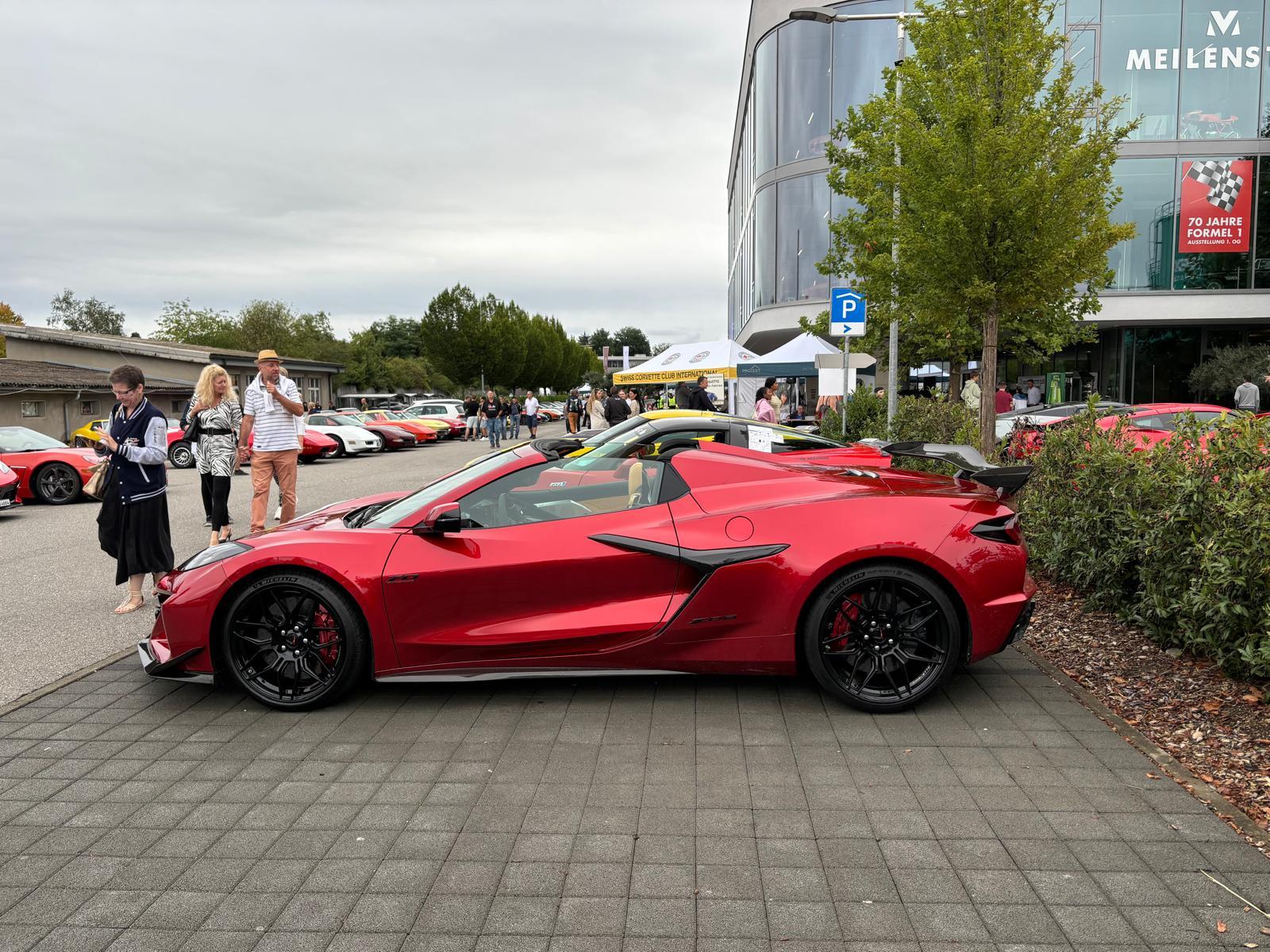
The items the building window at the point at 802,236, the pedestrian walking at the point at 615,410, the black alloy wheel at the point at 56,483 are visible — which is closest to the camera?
the black alloy wheel at the point at 56,483

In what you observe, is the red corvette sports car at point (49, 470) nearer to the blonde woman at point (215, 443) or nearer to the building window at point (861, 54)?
the blonde woman at point (215, 443)

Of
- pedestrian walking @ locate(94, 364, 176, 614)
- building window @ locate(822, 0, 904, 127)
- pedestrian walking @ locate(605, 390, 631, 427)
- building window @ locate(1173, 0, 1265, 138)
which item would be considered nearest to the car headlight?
pedestrian walking @ locate(94, 364, 176, 614)

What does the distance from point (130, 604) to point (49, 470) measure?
9.49 m

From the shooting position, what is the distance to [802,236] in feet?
113

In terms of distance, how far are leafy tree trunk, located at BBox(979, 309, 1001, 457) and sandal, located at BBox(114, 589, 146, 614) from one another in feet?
24.5

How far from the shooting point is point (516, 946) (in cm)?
260

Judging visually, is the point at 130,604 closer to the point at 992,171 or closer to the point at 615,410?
the point at 992,171

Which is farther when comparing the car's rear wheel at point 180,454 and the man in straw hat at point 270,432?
the car's rear wheel at point 180,454

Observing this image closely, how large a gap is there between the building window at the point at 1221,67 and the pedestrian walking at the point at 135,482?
3178cm

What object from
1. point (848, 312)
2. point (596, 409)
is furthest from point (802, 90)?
point (848, 312)

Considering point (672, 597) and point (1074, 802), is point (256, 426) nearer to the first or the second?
point (672, 597)

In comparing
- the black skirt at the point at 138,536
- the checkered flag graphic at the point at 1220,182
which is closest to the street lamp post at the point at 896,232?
the black skirt at the point at 138,536

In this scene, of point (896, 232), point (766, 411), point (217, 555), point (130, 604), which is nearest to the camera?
point (217, 555)

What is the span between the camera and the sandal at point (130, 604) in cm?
673
